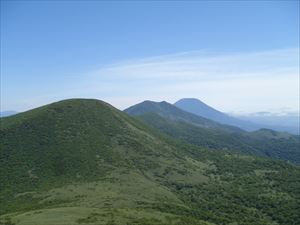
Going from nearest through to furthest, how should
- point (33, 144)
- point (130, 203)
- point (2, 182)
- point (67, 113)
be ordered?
point (130, 203), point (2, 182), point (33, 144), point (67, 113)

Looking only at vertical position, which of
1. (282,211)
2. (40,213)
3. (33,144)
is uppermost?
(33,144)

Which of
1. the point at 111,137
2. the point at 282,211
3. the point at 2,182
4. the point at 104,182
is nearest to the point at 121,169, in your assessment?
the point at 104,182

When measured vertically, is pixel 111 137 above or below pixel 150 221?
above

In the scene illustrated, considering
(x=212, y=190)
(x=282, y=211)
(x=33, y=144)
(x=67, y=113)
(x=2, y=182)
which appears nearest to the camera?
(x=282, y=211)

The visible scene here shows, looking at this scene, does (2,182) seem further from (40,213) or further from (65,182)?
(40,213)

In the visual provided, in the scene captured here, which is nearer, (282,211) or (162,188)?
(282,211)

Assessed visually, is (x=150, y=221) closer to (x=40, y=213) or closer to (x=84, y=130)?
(x=40, y=213)
